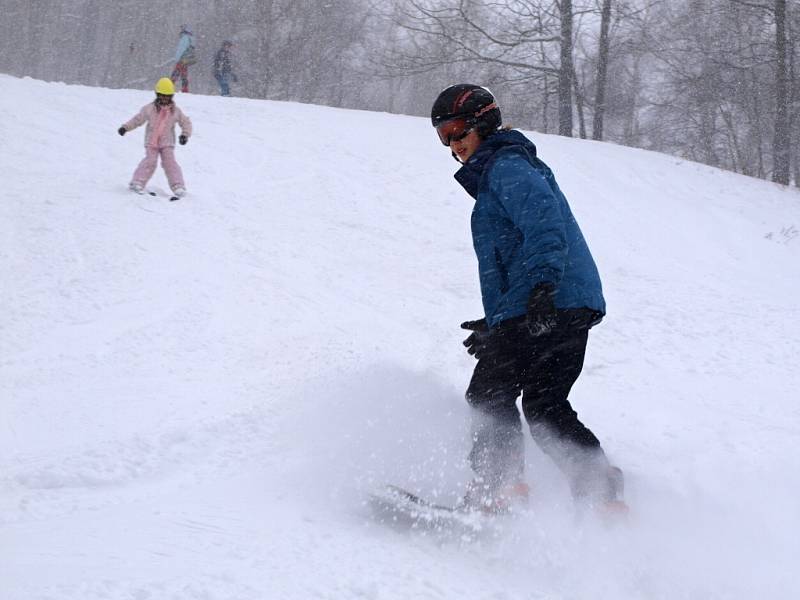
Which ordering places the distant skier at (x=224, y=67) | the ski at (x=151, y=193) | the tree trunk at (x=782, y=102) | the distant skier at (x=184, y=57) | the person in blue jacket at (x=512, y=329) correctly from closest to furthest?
the person in blue jacket at (x=512, y=329)
the ski at (x=151, y=193)
the tree trunk at (x=782, y=102)
the distant skier at (x=184, y=57)
the distant skier at (x=224, y=67)

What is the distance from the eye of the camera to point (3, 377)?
420 centimetres

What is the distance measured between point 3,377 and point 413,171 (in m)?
8.27

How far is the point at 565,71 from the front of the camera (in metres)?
19.3

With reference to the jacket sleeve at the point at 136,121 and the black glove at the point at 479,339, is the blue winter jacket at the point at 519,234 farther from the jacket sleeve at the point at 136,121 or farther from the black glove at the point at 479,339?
the jacket sleeve at the point at 136,121

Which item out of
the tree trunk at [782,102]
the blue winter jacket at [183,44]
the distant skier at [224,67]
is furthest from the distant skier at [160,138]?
the tree trunk at [782,102]

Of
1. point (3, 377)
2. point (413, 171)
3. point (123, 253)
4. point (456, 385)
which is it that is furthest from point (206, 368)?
point (413, 171)

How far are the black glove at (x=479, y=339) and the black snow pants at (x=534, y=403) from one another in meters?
0.04

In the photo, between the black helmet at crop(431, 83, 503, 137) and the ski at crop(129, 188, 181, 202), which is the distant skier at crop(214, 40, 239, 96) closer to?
the ski at crop(129, 188, 181, 202)

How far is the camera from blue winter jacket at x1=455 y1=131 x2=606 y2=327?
2.79 m

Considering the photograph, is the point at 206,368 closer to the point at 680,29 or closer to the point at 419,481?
the point at 419,481

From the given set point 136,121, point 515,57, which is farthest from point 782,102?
point 136,121

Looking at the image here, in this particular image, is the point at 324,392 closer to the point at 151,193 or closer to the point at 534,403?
the point at 534,403

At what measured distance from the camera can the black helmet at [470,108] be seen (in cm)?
305

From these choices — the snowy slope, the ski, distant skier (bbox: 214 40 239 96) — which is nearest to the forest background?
distant skier (bbox: 214 40 239 96)
